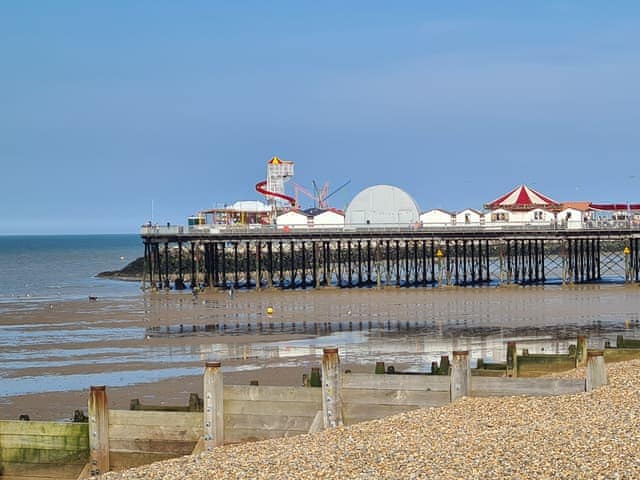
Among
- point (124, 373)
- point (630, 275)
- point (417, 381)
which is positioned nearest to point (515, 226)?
point (630, 275)

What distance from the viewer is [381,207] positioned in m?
84.0

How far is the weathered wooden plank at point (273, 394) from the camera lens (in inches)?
647

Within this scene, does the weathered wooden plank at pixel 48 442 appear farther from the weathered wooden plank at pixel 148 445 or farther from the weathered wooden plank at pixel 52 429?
the weathered wooden plank at pixel 148 445

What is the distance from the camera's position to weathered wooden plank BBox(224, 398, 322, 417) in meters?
16.4

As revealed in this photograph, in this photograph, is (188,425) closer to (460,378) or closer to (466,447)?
(460,378)

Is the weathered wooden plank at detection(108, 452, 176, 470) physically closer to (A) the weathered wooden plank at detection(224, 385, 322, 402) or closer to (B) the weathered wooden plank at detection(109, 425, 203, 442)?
(B) the weathered wooden plank at detection(109, 425, 203, 442)

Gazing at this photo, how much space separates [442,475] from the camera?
41.2 feet

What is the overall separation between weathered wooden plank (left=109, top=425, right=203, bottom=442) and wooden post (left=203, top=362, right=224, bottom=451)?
16 cm

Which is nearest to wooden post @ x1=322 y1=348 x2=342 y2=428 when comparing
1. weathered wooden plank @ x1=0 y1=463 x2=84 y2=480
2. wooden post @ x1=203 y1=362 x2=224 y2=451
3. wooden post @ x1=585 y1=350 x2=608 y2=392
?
wooden post @ x1=203 y1=362 x2=224 y2=451

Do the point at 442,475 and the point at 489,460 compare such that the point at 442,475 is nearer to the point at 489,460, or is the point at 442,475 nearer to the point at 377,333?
the point at 489,460

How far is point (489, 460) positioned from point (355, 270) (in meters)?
77.9

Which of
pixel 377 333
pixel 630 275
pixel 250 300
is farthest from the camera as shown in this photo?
pixel 630 275

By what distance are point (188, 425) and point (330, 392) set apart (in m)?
2.11

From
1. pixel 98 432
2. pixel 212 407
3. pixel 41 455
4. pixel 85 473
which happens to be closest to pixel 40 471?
pixel 41 455
